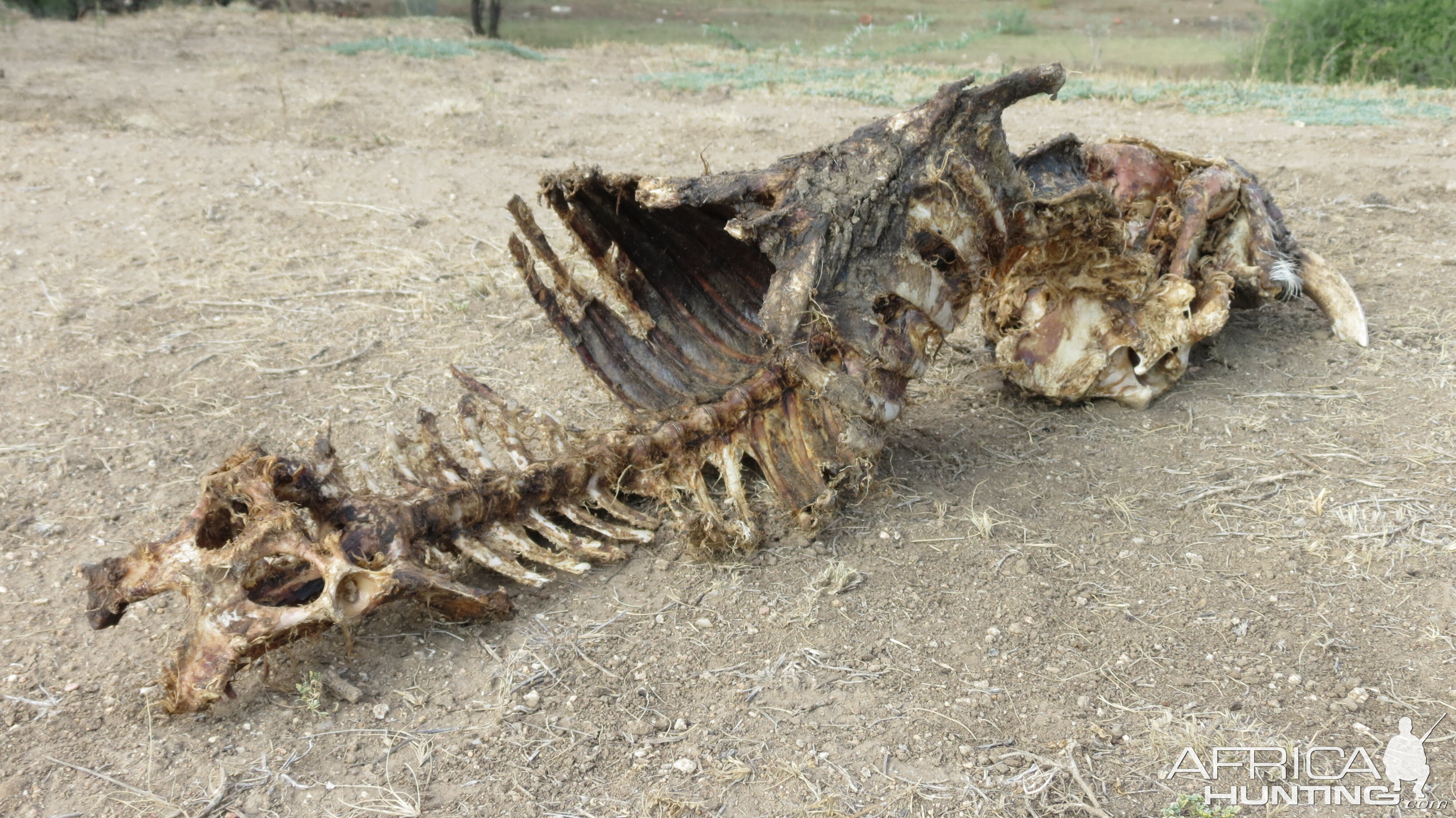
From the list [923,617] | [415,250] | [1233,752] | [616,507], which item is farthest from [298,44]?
[1233,752]

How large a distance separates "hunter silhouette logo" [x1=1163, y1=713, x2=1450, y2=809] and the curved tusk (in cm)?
247

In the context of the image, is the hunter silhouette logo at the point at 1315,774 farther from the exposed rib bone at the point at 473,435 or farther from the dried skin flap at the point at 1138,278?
the exposed rib bone at the point at 473,435

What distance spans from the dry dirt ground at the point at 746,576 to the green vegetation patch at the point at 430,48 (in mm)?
5817

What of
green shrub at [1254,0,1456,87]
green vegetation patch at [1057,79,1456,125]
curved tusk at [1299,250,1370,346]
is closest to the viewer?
curved tusk at [1299,250,1370,346]

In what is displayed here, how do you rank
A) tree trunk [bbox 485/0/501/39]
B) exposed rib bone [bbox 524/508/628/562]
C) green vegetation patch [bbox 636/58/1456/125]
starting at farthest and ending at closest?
tree trunk [bbox 485/0/501/39]
green vegetation patch [bbox 636/58/1456/125]
exposed rib bone [bbox 524/508/628/562]

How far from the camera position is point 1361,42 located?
13.4 metres

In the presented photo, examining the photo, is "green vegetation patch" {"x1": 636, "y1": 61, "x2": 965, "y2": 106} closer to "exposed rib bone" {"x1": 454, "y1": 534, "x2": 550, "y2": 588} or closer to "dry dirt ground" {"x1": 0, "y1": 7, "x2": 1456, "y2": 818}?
"dry dirt ground" {"x1": 0, "y1": 7, "x2": 1456, "y2": 818}

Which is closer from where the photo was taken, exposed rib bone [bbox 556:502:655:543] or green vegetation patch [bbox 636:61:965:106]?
exposed rib bone [bbox 556:502:655:543]

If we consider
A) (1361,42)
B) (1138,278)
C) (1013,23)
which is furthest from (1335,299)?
(1013,23)

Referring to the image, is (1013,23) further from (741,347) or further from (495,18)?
(741,347)

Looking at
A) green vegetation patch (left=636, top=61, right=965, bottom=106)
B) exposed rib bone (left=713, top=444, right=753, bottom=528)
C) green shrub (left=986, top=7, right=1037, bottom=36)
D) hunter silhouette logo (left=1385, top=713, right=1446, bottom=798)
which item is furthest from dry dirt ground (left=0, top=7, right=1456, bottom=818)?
green shrub (left=986, top=7, right=1037, bottom=36)

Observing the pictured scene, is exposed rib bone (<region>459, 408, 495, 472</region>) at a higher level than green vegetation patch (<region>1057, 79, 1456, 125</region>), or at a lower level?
lower

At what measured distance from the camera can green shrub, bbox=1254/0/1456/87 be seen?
12.5 metres

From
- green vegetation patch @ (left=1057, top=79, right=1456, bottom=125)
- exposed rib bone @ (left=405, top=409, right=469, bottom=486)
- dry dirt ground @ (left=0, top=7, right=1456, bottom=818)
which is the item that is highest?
green vegetation patch @ (left=1057, top=79, right=1456, bottom=125)
